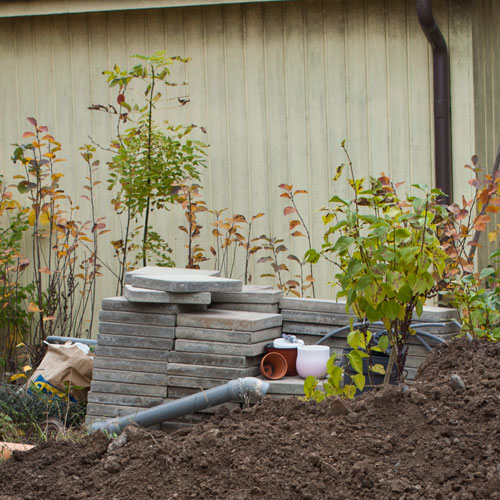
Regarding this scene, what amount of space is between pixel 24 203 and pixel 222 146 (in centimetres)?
188

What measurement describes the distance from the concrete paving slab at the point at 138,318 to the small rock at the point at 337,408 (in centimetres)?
226

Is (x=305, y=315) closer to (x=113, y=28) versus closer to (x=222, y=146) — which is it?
(x=222, y=146)

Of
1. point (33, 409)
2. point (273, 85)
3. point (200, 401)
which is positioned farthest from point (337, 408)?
point (273, 85)

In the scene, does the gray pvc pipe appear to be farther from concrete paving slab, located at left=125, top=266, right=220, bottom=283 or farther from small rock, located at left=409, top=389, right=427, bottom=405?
small rock, located at left=409, top=389, right=427, bottom=405

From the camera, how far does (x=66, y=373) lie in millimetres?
5426

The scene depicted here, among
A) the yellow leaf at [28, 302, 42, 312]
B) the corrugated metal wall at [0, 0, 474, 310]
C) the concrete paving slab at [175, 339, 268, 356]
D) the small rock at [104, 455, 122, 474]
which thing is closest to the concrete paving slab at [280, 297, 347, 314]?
the concrete paving slab at [175, 339, 268, 356]

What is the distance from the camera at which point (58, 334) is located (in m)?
6.89

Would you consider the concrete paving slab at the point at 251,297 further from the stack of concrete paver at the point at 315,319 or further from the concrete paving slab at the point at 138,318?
the concrete paving slab at the point at 138,318

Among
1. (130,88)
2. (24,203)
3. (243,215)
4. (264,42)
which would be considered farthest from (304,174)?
(24,203)

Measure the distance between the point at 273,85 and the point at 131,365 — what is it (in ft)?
8.65

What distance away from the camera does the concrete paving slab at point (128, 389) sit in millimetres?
4984

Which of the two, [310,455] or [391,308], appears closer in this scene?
[310,455]

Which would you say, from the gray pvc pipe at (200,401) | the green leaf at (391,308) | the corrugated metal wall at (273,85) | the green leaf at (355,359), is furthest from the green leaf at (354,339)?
the corrugated metal wall at (273,85)

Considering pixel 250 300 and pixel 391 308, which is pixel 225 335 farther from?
pixel 391 308
